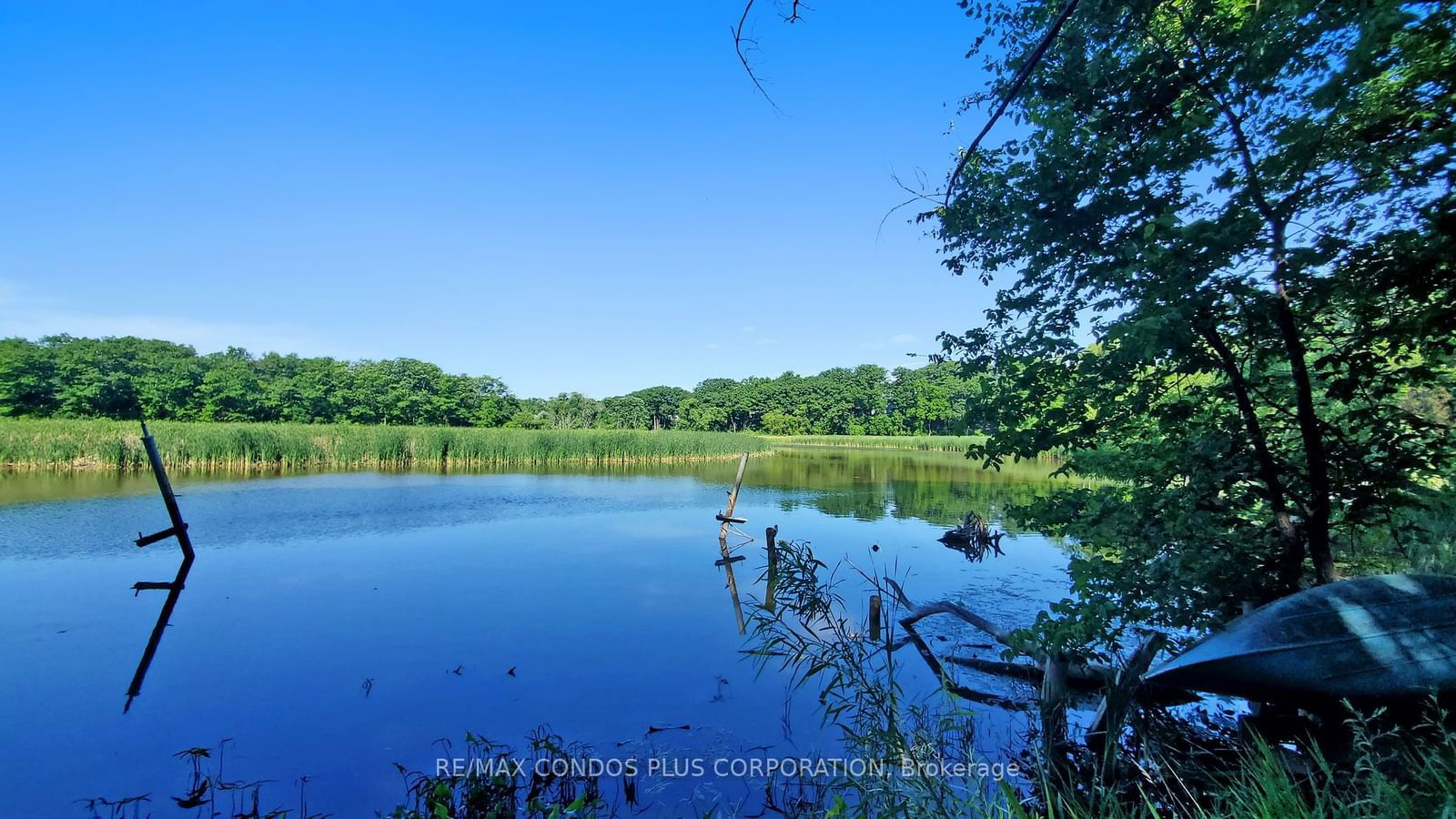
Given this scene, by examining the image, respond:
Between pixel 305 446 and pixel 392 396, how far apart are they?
34541 millimetres

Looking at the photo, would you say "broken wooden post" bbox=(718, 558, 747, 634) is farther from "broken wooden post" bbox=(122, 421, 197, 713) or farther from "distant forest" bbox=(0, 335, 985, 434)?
"broken wooden post" bbox=(122, 421, 197, 713)

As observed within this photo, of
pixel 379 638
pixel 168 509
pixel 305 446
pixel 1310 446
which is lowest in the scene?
pixel 379 638

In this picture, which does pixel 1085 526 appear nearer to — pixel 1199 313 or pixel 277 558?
pixel 1199 313

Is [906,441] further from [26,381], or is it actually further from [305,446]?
[26,381]

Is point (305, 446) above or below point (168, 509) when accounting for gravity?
above

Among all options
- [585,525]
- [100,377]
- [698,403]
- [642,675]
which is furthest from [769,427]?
[642,675]

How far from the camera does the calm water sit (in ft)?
16.1

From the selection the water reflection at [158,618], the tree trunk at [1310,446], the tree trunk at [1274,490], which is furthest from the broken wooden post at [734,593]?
the water reflection at [158,618]

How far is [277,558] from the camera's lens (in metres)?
11.6

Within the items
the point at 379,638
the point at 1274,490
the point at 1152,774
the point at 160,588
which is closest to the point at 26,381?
the point at 160,588

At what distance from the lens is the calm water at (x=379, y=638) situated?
492cm

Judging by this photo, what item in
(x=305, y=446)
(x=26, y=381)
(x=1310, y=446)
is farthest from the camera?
(x=26, y=381)

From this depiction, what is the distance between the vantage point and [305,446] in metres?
27.9

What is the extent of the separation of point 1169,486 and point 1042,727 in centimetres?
221
